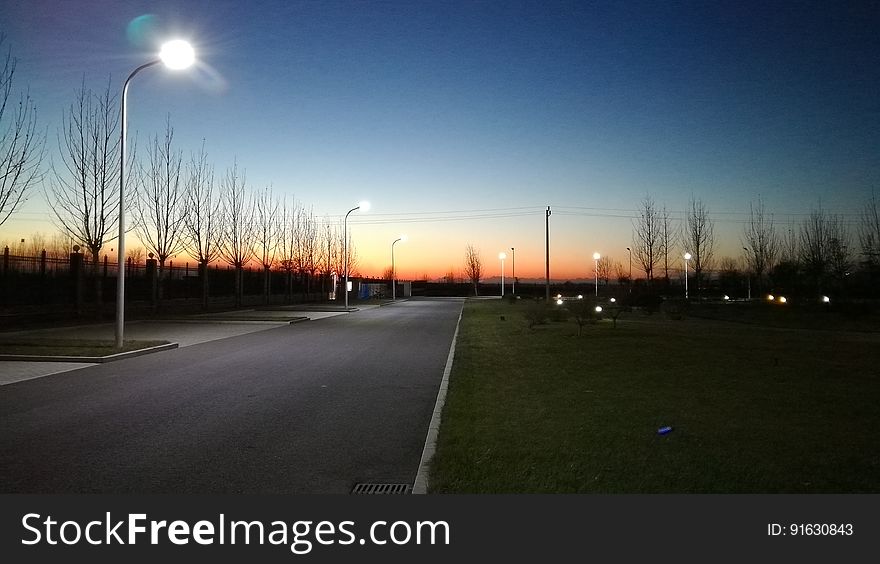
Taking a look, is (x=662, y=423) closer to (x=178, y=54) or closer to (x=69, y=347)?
(x=178, y=54)

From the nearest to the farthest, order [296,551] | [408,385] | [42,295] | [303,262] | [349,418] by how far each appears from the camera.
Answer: [296,551]
[349,418]
[408,385]
[42,295]
[303,262]

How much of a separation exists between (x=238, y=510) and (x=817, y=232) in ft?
160

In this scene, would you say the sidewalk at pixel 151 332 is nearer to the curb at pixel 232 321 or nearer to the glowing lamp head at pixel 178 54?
the curb at pixel 232 321

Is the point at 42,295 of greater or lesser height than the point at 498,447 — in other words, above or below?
above

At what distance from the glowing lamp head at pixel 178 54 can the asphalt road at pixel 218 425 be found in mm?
6854

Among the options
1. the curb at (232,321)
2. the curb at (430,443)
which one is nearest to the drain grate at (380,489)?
the curb at (430,443)

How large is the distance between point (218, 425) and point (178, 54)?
972 centimetres

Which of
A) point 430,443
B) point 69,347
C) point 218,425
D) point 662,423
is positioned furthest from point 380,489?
point 69,347

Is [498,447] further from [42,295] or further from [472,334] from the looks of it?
[42,295]

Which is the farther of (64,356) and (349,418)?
(64,356)

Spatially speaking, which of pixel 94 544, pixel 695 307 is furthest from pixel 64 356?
pixel 695 307

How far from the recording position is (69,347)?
48.3ft

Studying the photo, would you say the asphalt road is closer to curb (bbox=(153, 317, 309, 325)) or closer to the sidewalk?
the sidewalk

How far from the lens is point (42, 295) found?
24516 millimetres
